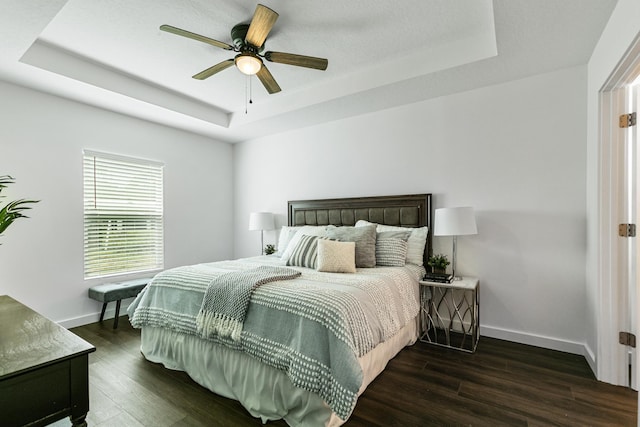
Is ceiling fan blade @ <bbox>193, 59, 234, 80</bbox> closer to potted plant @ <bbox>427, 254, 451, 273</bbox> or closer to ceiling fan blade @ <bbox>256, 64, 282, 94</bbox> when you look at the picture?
ceiling fan blade @ <bbox>256, 64, 282, 94</bbox>

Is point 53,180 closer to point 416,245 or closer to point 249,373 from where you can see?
point 249,373

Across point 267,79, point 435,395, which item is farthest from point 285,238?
point 435,395

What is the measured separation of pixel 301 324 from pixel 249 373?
578 millimetres

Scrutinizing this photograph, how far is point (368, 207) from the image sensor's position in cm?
384

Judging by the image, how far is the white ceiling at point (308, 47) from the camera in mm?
2234

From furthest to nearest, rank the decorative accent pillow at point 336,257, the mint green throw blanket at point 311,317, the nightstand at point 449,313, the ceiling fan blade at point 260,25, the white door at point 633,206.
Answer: the nightstand at point 449,313, the decorative accent pillow at point 336,257, the white door at point 633,206, the ceiling fan blade at point 260,25, the mint green throw blanket at point 311,317

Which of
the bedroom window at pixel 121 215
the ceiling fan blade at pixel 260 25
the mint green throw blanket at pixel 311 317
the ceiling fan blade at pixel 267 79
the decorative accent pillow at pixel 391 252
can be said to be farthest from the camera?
the bedroom window at pixel 121 215

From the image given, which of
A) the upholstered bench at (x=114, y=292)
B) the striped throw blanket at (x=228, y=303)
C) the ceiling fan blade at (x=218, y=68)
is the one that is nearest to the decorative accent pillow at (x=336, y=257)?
the striped throw blanket at (x=228, y=303)

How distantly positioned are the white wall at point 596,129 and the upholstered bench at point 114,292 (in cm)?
448

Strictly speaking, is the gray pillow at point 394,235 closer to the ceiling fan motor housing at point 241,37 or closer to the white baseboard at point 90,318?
the ceiling fan motor housing at point 241,37

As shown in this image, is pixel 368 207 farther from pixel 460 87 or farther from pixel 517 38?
pixel 517 38

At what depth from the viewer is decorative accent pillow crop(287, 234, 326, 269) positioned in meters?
3.00

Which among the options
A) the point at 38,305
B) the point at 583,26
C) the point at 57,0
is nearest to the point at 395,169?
the point at 583,26

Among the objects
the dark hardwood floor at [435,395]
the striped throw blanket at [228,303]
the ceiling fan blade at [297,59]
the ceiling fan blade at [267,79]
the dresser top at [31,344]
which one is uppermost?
the ceiling fan blade at [297,59]
